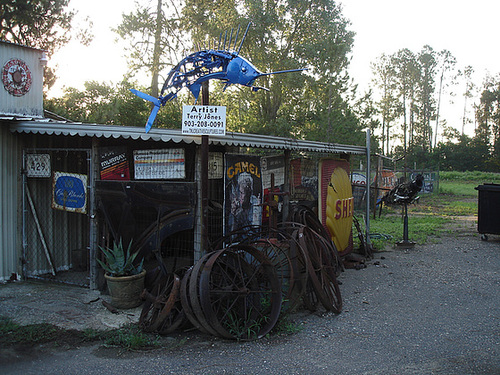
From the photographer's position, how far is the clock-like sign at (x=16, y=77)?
22.9 feet

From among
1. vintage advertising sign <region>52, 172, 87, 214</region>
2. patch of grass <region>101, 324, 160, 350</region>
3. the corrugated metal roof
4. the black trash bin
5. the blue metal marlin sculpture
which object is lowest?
patch of grass <region>101, 324, 160, 350</region>

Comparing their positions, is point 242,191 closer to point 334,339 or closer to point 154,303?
point 154,303

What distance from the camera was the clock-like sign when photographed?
6984 millimetres

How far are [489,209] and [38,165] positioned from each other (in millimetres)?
10684

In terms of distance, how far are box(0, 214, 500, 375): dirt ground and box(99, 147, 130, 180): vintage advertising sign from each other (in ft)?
5.87

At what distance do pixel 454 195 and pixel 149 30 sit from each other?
861 inches

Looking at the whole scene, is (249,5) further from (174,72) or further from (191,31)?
(174,72)

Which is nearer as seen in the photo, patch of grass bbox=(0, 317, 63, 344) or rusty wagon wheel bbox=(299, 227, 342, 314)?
patch of grass bbox=(0, 317, 63, 344)

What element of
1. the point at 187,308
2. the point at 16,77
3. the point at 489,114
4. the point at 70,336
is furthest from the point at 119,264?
the point at 489,114

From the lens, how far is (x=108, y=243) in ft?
21.4

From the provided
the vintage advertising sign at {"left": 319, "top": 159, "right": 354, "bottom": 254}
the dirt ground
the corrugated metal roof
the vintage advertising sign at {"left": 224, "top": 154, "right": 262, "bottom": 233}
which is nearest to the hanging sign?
the vintage advertising sign at {"left": 224, "top": 154, "right": 262, "bottom": 233}

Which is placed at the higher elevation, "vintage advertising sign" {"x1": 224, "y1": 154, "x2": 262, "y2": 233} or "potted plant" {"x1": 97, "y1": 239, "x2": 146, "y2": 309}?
"vintage advertising sign" {"x1": 224, "y1": 154, "x2": 262, "y2": 233}

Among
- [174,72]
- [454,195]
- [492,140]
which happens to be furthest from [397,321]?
[492,140]

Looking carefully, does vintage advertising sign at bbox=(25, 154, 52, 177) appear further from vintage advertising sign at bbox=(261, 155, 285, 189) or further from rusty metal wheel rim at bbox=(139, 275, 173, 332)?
vintage advertising sign at bbox=(261, 155, 285, 189)
